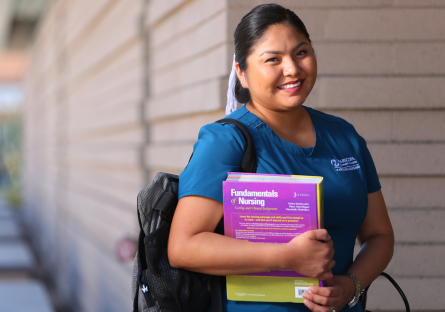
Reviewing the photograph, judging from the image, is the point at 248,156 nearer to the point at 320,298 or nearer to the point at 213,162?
the point at 213,162

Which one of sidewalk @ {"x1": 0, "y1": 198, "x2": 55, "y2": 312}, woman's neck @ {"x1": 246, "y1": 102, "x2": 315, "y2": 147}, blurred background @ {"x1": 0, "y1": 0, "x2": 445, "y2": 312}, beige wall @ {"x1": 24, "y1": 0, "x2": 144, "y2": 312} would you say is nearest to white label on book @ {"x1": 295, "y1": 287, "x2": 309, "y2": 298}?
woman's neck @ {"x1": 246, "y1": 102, "x2": 315, "y2": 147}

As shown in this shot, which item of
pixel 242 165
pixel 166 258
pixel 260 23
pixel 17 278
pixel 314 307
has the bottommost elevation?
pixel 17 278

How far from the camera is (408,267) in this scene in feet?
8.21

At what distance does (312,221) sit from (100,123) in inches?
191

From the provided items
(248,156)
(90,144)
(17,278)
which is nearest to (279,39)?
(248,156)

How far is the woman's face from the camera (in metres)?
1.40

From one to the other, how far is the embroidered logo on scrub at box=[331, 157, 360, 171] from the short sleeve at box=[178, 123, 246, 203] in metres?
0.28

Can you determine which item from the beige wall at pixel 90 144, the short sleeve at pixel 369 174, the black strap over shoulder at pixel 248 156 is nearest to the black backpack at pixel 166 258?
the black strap over shoulder at pixel 248 156

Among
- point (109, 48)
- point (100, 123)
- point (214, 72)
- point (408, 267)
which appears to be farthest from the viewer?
point (100, 123)

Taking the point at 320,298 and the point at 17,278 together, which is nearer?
the point at 320,298

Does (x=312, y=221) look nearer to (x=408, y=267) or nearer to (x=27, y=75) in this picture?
(x=408, y=267)

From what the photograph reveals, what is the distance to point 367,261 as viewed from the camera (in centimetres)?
149

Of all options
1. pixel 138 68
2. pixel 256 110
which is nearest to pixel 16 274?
pixel 138 68

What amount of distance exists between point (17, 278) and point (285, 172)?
8.86 meters
